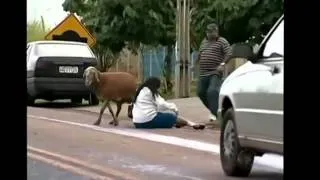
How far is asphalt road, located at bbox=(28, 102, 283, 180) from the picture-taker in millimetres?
7576

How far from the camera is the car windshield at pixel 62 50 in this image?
17422mm

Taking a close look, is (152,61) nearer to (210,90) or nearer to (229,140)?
(210,90)

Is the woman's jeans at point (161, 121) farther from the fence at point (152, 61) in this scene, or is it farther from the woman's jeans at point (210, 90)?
the fence at point (152, 61)

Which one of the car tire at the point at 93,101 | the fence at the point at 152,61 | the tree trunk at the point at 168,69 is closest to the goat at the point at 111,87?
the car tire at the point at 93,101

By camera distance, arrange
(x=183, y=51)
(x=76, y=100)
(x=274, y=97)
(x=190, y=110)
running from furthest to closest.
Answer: (x=183, y=51)
(x=76, y=100)
(x=190, y=110)
(x=274, y=97)

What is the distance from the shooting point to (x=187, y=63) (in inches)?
762

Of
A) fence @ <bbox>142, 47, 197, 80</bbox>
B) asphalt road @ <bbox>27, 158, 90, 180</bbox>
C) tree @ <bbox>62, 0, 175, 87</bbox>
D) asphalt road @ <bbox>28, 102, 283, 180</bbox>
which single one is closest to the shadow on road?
asphalt road @ <bbox>28, 102, 283, 180</bbox>

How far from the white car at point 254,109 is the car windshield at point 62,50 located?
10.3 metres

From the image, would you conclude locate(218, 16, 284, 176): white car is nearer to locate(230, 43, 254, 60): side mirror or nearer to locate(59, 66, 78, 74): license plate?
locate(230, 43, 254, 60): side mirror

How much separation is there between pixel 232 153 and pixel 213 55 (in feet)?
16.9

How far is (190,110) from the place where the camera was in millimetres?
15391

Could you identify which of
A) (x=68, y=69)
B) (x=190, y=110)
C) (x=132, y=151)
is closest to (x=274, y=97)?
(x=132, y=151)
